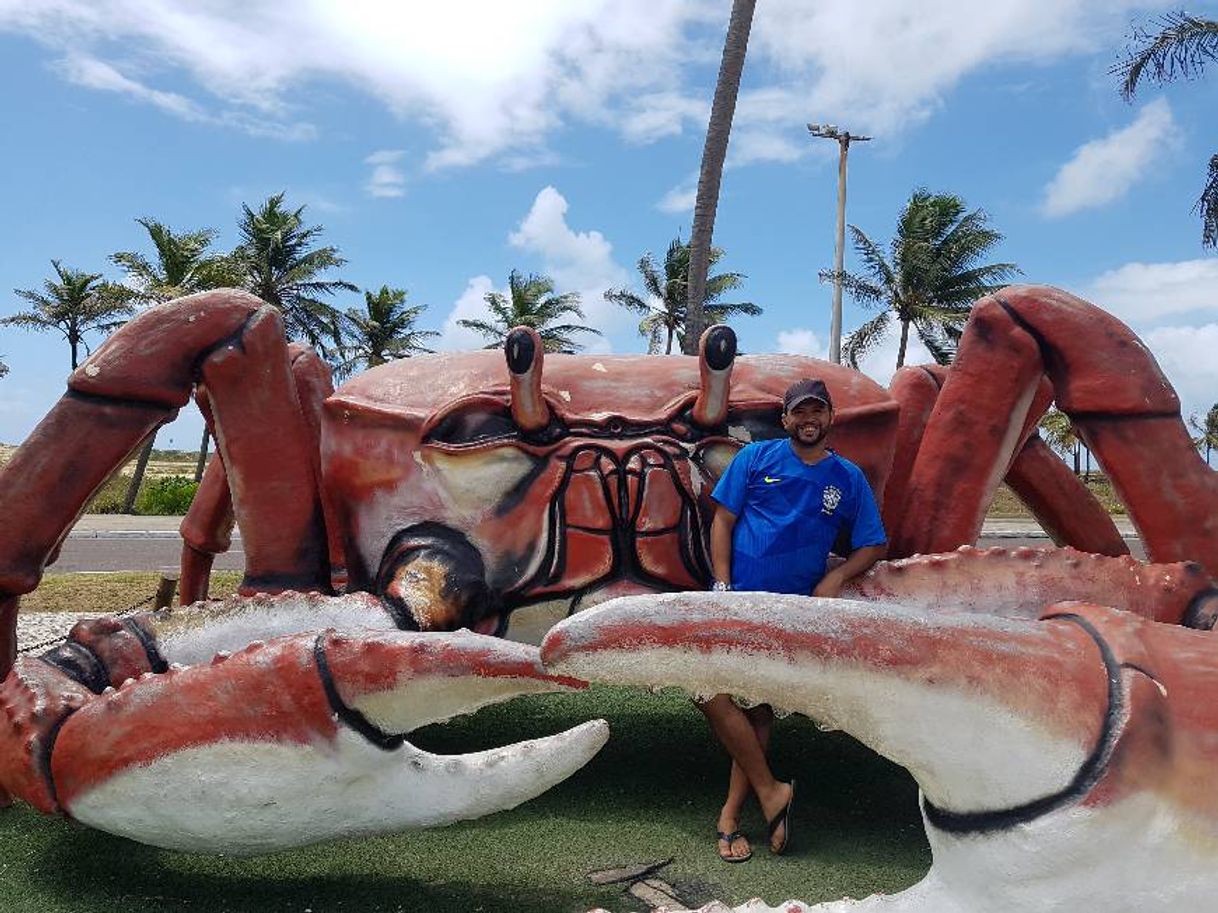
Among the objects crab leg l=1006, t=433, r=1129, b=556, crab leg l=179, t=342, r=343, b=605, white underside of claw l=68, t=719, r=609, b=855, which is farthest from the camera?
crab leg l=1006, t=433, r=1129, b=556

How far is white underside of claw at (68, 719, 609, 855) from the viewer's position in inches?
79.2

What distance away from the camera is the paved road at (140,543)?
1400 cm

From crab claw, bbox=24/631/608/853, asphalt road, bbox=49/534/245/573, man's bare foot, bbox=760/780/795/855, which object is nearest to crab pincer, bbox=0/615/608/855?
crab claw, bbox=24/631/608/853

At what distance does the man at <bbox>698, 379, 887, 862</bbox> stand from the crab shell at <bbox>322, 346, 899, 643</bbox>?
0.09m

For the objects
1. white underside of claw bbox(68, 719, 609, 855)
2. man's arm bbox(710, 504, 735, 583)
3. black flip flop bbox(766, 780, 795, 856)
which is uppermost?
man's arm bbox(710, 504, 735, 583)

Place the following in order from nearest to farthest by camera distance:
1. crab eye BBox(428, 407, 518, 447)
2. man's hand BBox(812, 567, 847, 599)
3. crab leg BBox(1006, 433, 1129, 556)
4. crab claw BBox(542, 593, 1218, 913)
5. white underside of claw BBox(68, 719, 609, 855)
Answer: crab claw BBox(542, 593, 1218, 913), white underside of claw BBox(68, 719, 609, 855), man's hand BBox(812, 567, 847, 599), crab eye BBox(428, 407, 518, 447), crab leg BBox(1006, 433, 1129, 556)

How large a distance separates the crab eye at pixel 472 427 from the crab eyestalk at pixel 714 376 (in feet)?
1.55

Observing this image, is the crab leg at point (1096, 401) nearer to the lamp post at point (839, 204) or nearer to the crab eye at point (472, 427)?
the crab eye at point (472, 427)

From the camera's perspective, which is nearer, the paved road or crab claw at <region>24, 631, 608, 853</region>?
→ crab claw at <region>24, 631, 608, 853</region>

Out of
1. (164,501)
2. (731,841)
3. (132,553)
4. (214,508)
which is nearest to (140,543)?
(132,553)

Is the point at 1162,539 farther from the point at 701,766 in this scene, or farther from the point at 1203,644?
the point at 701,766

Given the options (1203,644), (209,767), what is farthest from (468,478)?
(1203,644)

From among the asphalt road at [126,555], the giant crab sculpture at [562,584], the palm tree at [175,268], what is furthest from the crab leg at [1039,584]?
the palm tree at [175,268]

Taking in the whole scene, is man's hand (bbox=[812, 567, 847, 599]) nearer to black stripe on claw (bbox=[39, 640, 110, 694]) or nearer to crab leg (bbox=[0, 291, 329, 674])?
crab leg (bbox=[0, 291, 329, 674])
